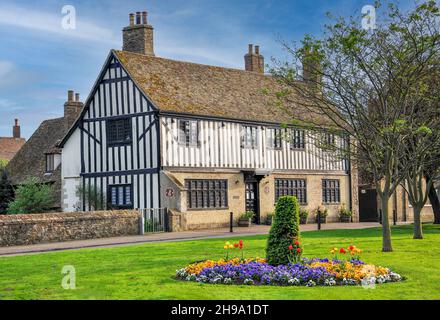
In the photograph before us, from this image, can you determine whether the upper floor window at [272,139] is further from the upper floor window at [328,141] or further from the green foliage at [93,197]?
the upper floor window at [328,141]

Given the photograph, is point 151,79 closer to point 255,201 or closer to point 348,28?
point 255,201

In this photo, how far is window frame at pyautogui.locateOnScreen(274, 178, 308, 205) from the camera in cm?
4006

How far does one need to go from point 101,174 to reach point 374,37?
61.1 feet

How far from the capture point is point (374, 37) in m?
22.5

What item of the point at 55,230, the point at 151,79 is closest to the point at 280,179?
the point at 151,79

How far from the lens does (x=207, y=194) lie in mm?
36125

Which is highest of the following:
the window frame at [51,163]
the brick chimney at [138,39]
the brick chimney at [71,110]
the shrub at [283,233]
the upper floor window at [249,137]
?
the brick chimney at [138,39]

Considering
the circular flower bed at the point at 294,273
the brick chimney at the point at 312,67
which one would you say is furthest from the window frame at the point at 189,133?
the circular flower bed at the point at 294,273

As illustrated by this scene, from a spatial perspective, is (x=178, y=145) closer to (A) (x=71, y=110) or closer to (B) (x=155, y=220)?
(B) (x=155, y=220)

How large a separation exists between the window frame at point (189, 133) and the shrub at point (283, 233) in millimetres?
20033

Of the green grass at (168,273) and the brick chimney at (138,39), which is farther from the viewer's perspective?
the brick chimney at (138,39)

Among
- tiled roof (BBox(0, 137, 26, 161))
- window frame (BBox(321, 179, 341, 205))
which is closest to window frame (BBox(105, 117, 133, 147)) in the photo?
window frame (BBox(321, 179, 341, 205))

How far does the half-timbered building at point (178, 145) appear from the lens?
34.7m

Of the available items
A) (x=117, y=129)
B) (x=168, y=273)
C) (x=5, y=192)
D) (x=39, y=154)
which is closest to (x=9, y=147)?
(x=39, y=154)
